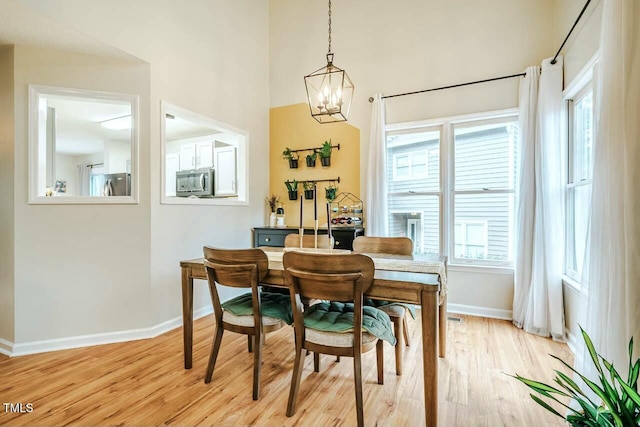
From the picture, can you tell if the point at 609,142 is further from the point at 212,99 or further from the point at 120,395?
the point at 212,99

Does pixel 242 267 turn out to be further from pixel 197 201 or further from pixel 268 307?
pixel 197 201

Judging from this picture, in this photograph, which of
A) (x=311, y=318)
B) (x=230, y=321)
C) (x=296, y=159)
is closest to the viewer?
(x=311, y=318)

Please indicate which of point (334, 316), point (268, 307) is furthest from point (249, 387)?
point (334, 316)

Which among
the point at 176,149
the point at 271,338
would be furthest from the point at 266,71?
the point at 271,338

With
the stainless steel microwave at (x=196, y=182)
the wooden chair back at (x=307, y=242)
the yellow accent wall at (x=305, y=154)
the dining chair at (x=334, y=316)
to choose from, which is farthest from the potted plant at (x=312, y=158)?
the dining chair at (x=334, y=316)

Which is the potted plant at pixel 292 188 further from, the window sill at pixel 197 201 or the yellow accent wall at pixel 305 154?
the window sill at pixel 197 201

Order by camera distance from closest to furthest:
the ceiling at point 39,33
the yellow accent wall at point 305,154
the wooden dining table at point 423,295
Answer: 1. the wooden dining table at point 423,295
2. the ceiling at point 39,33
3. the yellow accent wall at point 305,154

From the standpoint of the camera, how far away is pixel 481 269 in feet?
10.7

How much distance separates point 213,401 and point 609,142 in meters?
2.50

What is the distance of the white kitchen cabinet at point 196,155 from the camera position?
4.39 m

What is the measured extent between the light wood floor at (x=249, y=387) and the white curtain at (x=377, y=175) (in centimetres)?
137

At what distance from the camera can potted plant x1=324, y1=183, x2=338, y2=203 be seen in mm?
3872

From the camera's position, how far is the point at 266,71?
4.30m

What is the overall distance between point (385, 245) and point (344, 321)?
1.05 m
